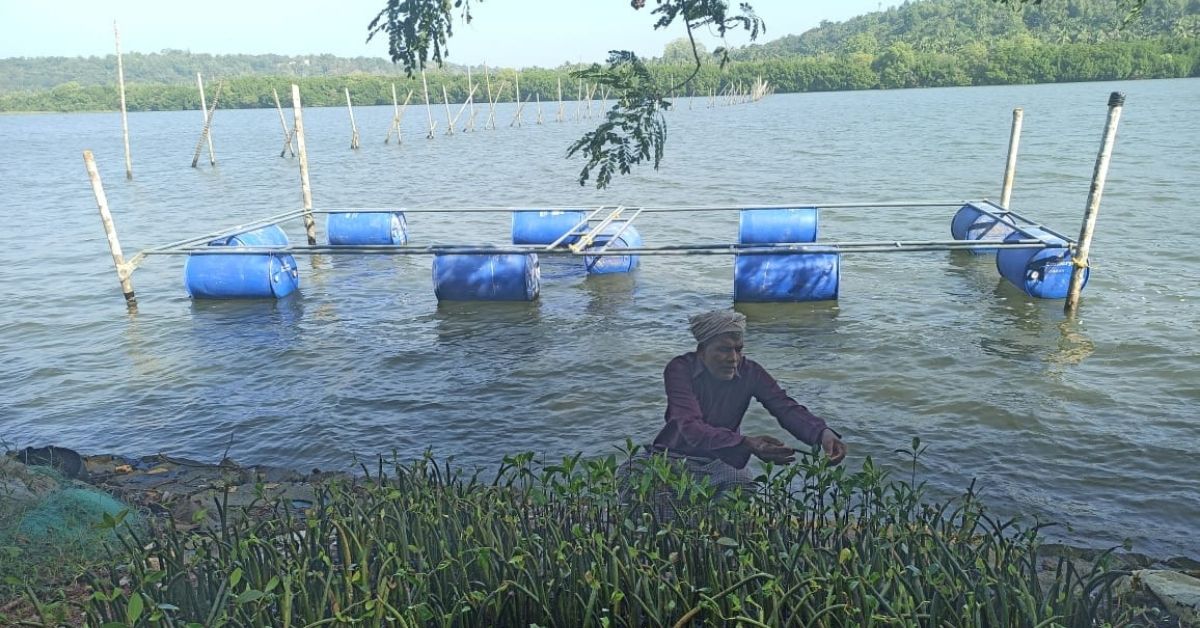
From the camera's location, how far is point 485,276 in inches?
520

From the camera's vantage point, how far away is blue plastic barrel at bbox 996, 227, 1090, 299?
12219 mm

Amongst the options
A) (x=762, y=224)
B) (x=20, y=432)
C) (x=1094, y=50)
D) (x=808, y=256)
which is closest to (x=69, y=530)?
(x=20, y=432)

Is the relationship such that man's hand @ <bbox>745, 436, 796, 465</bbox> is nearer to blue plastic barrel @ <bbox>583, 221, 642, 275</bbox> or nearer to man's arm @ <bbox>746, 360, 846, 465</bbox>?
man's arm @ <bbox>746, 360, 846, 465</bbox>

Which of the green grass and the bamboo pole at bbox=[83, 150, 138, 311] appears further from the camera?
the bamboo pole at bbox=[83, 150, 138, 311]

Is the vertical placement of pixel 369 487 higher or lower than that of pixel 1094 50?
lower

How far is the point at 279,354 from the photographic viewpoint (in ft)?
38.1

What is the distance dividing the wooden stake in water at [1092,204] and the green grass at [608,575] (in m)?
8.36

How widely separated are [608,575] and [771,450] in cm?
138

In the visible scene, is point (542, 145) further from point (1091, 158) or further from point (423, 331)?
point (423, 331)

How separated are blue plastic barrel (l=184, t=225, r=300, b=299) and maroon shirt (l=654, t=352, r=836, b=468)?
34.1ft

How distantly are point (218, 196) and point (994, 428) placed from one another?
95.5 ft

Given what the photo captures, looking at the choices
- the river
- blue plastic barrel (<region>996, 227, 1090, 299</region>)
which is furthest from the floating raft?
the river

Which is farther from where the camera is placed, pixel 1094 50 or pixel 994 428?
pixel 1094 50

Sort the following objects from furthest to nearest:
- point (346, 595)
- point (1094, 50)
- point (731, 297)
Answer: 1. point (1094, 50)
2. point (731, 297)
3. point (346, 595)
